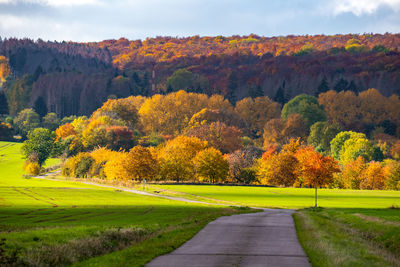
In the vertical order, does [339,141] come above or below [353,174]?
above

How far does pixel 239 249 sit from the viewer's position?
958 inches

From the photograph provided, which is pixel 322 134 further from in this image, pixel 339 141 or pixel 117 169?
pixel 117 169

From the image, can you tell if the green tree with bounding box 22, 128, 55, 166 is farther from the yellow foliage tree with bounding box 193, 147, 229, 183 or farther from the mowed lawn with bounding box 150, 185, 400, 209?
the mowed lawn with bounding box 150, 185, 400, 209

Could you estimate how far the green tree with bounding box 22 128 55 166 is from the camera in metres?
164

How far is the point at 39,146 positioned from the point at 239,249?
148m

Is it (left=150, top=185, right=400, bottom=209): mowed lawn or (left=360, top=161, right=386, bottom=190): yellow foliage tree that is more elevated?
(left=360, top=161, right=386, bottom=190): yellow foliage tree

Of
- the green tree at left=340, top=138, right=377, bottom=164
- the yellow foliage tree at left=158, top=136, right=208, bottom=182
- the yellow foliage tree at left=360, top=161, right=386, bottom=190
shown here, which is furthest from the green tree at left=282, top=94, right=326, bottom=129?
the yellow foliage tree at left=158, top=136, right=208, bottom=182

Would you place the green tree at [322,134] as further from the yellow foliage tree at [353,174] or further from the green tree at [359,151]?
the yellow foliage tree at [353,174]

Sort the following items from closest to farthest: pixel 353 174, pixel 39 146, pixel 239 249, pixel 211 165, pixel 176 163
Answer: pixel 239 249
pixel 353 174
pixel 211 165
pixel 176 163
pixel 39 146

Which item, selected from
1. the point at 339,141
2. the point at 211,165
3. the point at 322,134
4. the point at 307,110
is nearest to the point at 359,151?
the point at 339,141

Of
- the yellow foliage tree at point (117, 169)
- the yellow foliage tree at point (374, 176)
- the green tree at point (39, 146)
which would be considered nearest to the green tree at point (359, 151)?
the yellow foliage tree at point (374, 176)

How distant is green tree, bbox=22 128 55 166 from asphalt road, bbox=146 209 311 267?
139518 mm

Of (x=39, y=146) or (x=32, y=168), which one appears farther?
(x=39, y=146)

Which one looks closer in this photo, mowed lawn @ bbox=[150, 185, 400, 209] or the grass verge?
the grass verge
